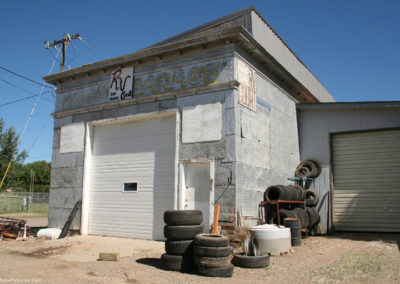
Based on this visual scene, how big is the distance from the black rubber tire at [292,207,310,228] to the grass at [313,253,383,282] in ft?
7.84

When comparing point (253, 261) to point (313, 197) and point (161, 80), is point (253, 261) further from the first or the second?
point (161, 80)

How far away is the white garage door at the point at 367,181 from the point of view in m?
12.7

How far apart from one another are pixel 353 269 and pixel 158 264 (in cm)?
405

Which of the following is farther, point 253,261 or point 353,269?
point 253,261

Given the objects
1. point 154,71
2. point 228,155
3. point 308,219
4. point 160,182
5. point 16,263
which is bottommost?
point 16,263

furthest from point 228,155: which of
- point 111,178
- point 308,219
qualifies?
point 111,178

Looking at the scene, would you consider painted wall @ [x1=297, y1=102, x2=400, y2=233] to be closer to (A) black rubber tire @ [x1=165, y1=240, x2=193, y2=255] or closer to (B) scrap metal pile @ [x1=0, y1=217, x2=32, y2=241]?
(A) black rubber tire @ [x1=165, y1=240, x2=193, y2=255]

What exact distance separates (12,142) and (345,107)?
30.0 metres

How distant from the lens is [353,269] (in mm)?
6984

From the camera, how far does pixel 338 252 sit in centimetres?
900

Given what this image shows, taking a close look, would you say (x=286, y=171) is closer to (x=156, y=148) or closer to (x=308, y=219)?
(x=308, y=219)

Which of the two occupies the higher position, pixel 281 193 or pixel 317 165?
pixel 317 165

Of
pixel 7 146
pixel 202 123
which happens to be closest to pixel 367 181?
pixel 202 123

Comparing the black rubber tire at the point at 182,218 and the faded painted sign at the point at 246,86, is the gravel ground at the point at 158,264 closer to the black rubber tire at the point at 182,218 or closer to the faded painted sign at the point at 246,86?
the black rubber tire at the point at 182,218
